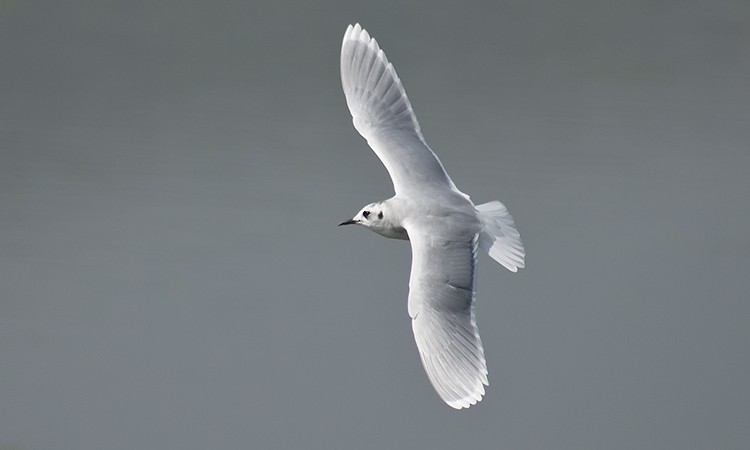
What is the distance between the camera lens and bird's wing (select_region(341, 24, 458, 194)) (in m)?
3.32

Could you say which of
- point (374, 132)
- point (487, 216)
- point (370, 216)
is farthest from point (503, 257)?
point (374, 132)

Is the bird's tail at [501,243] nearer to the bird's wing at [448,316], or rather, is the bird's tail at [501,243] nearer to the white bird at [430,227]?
the white bird at [430,227]

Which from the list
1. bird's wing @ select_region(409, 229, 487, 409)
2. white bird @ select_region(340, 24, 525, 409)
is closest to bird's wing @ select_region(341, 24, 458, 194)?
white bird @ select_region(340, 24, 525, 409)

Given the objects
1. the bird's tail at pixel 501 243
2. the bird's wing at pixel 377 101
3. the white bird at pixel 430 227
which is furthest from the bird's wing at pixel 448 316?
the bird's wing at pixel 377 101

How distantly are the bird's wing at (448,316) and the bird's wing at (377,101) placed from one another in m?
0.45

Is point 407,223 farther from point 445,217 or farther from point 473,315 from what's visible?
point 473,315

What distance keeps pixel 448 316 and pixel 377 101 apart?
2.76 feet

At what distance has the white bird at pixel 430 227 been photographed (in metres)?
2.72

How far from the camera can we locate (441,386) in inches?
105

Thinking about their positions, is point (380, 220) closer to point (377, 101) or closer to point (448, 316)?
point (448, 316)

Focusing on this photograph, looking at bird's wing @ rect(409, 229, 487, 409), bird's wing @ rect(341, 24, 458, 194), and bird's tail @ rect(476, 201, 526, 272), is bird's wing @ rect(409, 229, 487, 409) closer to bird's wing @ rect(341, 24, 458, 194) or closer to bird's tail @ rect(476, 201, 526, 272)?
bird's tail @ rect(476, 201, 526, 272)

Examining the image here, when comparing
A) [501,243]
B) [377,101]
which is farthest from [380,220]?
[377,101]

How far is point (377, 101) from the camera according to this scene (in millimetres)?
3402

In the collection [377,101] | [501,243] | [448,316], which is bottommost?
[448,316]
